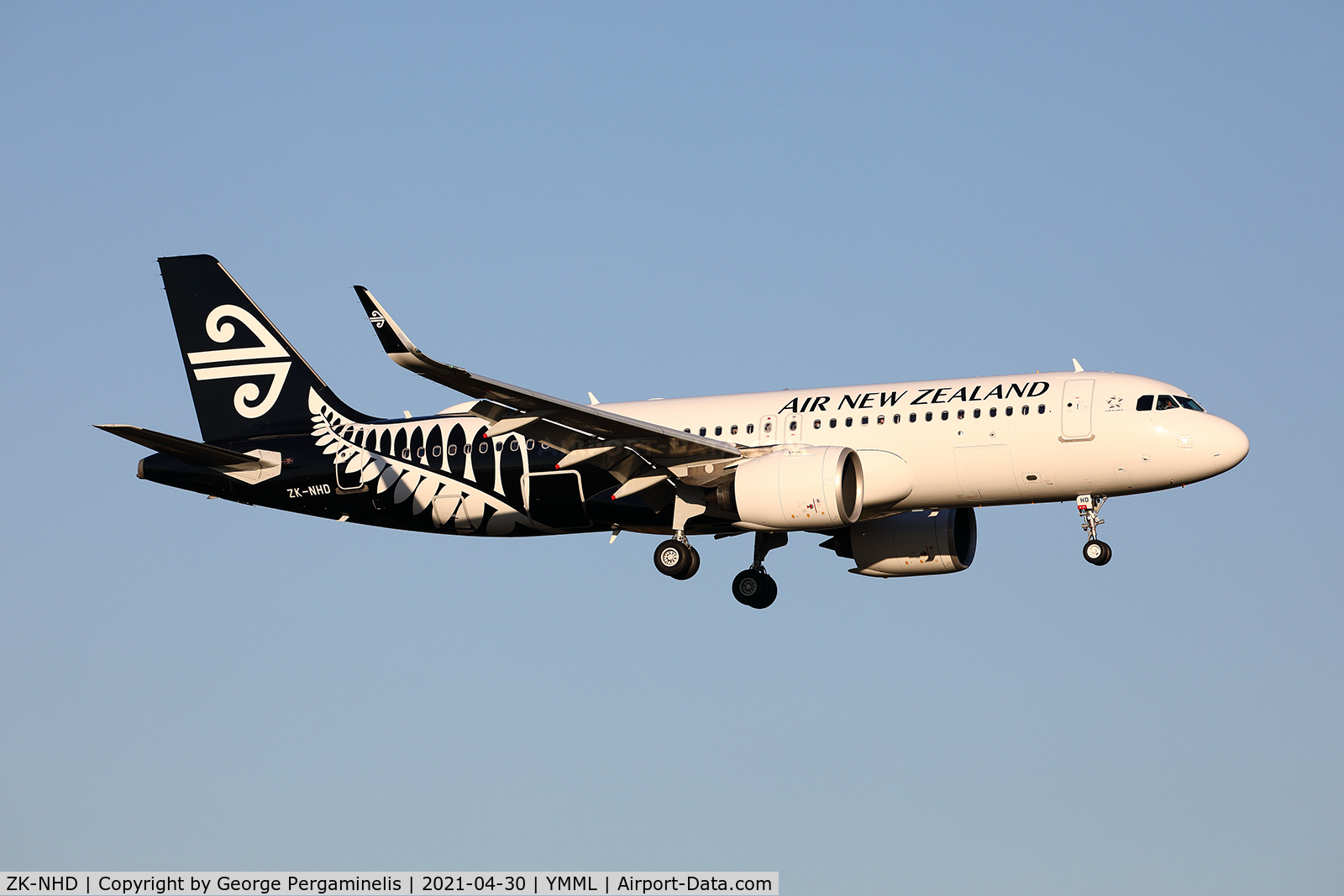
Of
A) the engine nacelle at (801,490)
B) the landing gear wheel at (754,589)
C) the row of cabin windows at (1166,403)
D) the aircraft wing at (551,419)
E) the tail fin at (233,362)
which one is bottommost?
the landing gear wheel at (754,589)

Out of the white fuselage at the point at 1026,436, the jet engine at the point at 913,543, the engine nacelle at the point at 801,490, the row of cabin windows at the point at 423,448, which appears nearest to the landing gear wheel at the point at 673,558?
the engine nacelle at the point at 801,490

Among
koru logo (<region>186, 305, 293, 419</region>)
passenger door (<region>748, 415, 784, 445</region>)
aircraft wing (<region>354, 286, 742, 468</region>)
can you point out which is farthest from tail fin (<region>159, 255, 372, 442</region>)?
passenger door (<region>748, 415, 784, 445</region>)

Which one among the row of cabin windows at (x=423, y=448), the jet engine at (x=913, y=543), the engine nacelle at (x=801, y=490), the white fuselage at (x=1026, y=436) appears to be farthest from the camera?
the jet engine at (x=913, y=543)

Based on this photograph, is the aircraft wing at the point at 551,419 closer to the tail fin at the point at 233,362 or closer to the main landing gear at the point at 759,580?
the main landing gear at the point at 759,580

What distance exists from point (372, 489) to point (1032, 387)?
1699cm

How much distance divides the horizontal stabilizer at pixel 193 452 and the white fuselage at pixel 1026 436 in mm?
13745

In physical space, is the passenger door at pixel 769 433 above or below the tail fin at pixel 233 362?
below

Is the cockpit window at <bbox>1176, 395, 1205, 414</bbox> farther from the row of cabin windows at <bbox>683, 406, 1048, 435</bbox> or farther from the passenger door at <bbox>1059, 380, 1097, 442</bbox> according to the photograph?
the row of cabin windows at <bbox>683, 406, 1048, 435</bbox>

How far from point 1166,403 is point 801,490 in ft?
28.5

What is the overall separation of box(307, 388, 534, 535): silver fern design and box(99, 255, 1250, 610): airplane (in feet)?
0.16

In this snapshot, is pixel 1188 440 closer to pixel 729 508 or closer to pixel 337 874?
pixel 729 508

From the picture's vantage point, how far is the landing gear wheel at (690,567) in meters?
41.4

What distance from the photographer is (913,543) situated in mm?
45219

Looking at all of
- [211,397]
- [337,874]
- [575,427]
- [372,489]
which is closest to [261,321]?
[211,397]
